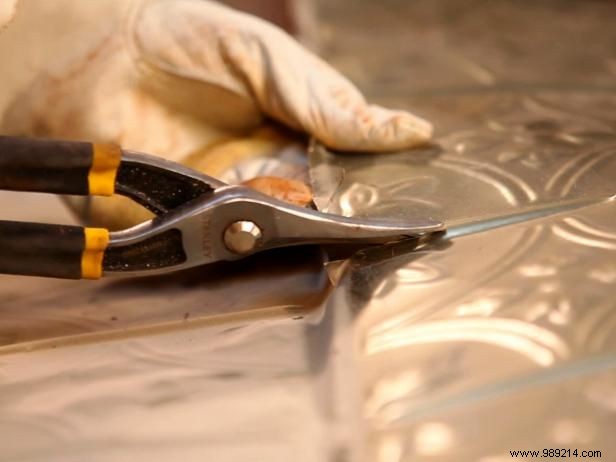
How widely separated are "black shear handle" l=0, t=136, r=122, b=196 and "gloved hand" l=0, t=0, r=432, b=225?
119mm

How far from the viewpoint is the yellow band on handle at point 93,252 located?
1.60ft

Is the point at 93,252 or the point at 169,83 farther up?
the point at 169,83

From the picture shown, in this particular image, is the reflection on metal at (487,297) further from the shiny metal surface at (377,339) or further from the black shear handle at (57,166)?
the black shear handle at (57,166)

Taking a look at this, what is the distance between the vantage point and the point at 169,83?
65 cm

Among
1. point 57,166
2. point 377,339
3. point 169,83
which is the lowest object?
point 377,339

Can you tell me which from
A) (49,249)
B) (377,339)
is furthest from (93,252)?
(377,339)

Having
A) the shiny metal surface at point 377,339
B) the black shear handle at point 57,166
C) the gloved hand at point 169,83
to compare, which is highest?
the gloved hand at point 169,83

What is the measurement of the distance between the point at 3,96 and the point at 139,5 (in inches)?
5.4

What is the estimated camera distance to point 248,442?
411mm

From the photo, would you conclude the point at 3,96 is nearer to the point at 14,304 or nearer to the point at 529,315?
the point at 14,304

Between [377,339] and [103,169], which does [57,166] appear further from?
[377,339]

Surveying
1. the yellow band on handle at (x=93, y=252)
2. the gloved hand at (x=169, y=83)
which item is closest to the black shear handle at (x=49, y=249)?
the yellow band on handle at (x=93, y=252)

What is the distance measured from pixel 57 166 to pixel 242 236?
0.42ft

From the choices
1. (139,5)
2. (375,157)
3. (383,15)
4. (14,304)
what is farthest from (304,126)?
(383,15)
